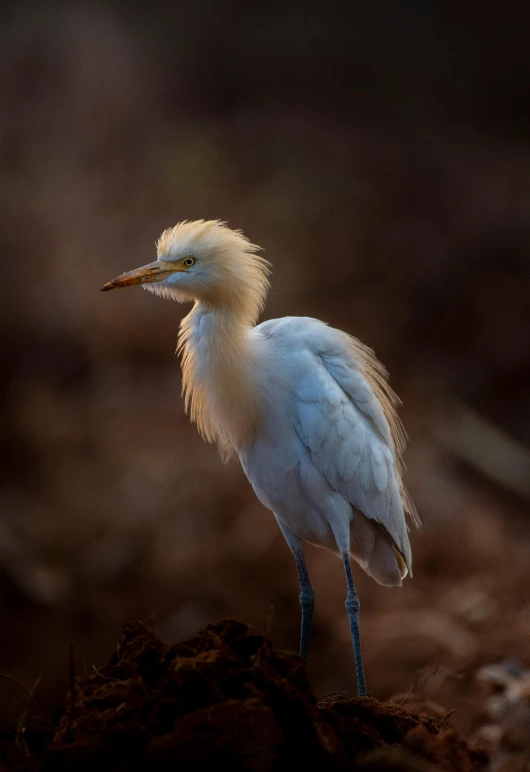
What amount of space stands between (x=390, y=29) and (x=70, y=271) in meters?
3.39

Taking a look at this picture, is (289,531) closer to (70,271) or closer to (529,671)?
(529,671)

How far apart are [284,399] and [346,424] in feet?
0.57

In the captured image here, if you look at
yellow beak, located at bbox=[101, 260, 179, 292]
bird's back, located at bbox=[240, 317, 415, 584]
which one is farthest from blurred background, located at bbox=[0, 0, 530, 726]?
yellow beak, located at bbox=[101, 260, 179, 292]

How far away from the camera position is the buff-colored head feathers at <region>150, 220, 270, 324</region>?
230cm

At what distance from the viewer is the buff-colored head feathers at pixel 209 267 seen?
7.54 feet

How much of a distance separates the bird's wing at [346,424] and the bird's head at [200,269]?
237 millimetres

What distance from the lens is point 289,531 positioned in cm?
257

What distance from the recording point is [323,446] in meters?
2.37

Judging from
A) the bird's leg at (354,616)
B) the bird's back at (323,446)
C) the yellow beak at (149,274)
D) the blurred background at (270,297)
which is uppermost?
the blurred background at (270,297)

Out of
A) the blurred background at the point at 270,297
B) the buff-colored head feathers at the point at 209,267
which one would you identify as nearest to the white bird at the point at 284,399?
the buff-colored head feathers at the point at 209,267

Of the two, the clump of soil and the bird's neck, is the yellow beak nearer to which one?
the bird's neck

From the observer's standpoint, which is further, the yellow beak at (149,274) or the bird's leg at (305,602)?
the bird's leg at (305,602)

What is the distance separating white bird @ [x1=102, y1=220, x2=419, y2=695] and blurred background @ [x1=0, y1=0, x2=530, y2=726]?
162cm

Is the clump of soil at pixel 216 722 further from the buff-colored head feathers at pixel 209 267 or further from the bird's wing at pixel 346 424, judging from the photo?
the buff-colored head feathers at pixel 209 267
